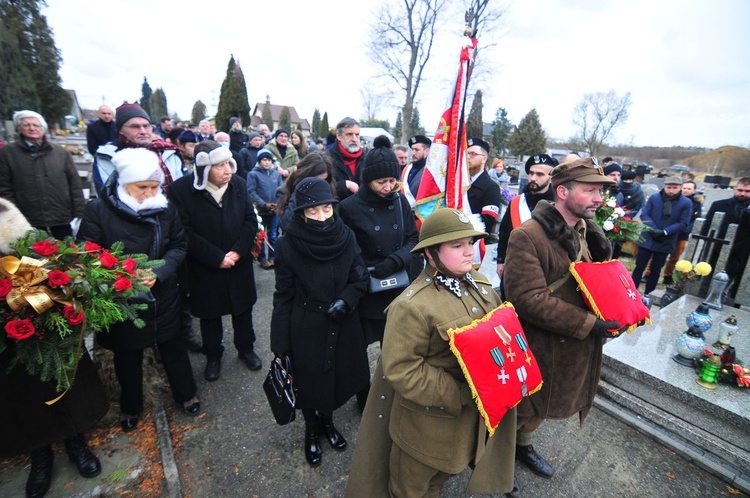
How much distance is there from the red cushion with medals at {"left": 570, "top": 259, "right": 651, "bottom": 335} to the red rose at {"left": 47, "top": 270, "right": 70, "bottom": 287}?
3.06m

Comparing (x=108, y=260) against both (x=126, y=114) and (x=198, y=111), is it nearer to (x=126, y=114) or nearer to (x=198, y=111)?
(x=126, y=114)

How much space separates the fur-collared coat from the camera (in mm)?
2318

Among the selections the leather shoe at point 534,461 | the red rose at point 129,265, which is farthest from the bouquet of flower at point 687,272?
the red rose at point 129,265

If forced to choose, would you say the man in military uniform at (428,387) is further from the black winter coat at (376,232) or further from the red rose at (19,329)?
the red rose at (19,329)

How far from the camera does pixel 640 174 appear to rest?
1164 cm

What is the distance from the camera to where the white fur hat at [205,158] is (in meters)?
3.33

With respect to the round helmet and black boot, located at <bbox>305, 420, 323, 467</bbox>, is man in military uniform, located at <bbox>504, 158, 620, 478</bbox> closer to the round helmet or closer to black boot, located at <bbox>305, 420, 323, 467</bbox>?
the round helmet

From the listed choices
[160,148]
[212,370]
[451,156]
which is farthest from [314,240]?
[160,148]

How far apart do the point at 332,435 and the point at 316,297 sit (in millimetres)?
1334

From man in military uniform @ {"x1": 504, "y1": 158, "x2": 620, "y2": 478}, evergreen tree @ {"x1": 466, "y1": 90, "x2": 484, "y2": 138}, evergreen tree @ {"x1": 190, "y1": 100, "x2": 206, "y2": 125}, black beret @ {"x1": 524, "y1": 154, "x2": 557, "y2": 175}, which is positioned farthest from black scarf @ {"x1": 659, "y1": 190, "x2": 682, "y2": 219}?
evergreen tree @ {"x1": 190, "y1": 100, "x2": 206, "y2": 125}

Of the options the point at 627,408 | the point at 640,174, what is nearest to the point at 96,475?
the point at 627,408

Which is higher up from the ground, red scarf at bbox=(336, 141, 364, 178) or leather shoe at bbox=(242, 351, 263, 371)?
red scarf at bbox=(336, 141, 364, 178)

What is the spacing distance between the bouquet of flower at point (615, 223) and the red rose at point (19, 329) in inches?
233

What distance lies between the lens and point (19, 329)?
189cm
